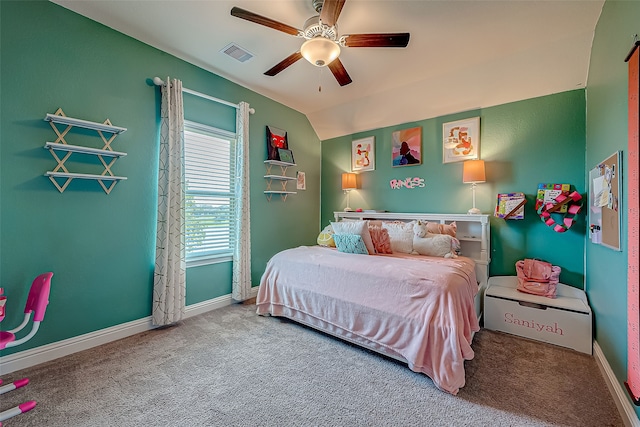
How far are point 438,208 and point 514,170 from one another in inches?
37.0

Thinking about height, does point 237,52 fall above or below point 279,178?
above

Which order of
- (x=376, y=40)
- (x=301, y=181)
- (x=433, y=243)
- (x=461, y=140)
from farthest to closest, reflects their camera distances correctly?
1. (x=301, y=181)
2. (x=461, y=140)
3. (x=433, y=243)
4. (x=376, y=40)

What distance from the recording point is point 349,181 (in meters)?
4.14

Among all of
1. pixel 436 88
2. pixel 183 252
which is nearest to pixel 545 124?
pixel 436 88

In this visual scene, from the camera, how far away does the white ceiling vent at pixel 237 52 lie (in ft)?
8.70

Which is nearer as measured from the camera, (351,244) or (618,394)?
(618,394)

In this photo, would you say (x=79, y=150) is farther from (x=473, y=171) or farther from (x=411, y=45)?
(x=473, y=171)

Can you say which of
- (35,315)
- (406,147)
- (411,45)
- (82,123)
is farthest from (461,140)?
(35,315)

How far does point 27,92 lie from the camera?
6.43 ft

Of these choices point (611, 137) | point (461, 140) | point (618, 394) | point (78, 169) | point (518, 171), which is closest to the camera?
point (618, 394)

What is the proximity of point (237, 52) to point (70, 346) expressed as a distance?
313 cm

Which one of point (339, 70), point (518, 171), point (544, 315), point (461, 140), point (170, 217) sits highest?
point (339, 70)

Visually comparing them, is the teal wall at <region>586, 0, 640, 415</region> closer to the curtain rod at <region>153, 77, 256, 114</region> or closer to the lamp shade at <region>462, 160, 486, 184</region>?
the lamp shade at <region>462, 160, 486, 184</region>

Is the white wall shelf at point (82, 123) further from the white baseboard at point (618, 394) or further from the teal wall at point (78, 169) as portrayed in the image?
the white baseboard at point (618, 394)
